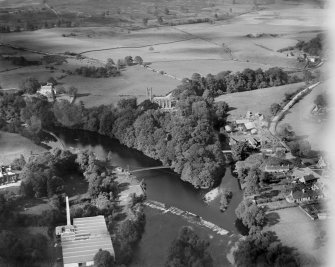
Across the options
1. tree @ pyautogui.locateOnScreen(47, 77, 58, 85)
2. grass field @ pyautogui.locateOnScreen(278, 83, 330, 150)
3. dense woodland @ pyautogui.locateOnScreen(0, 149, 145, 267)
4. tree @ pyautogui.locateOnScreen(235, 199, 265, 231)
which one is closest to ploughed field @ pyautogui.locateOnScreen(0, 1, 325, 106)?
tree @ pyautogui.locateOnScreen(47, 77, 58, 85)

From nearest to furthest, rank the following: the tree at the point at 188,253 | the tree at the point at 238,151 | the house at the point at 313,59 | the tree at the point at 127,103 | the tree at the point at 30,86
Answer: the tree at the point at 188,253 → the tree at the point at 238,151 → the tree at the point at 127,103 → the tree at the point at 30,86 → the house at the point at 313,59

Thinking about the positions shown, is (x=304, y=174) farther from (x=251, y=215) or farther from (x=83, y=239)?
(x=83, y=239)

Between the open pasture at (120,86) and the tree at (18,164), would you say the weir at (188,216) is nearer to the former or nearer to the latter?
the tree at (18,164)

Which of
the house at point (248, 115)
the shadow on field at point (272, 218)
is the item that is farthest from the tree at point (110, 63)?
the shadow on field at point (272, 218)

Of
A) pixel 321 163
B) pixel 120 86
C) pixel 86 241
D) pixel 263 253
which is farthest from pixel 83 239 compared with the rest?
pixel 120 86

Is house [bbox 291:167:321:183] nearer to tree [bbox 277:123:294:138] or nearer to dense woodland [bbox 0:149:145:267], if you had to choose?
tree [bbox 277:123:294:138]

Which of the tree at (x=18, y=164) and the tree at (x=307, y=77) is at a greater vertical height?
the tree at (x=307, y=77)
